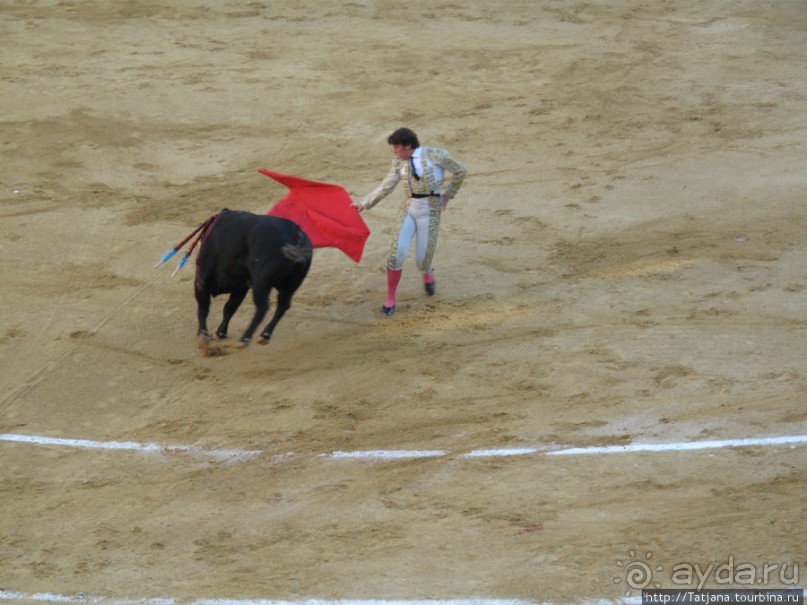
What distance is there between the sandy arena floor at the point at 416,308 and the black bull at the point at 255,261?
588mm

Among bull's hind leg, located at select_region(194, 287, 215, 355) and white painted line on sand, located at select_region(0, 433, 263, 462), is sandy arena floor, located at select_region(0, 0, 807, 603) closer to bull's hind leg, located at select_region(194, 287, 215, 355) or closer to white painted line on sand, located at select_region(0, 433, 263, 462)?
white painted line on sand, located at select_region(0, 433, 263, 462)

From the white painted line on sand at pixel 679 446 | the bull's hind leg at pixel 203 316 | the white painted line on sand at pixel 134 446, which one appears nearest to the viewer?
the white painted line on sand at pixel 679 446

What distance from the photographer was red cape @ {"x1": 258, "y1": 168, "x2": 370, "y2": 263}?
29.3 ft

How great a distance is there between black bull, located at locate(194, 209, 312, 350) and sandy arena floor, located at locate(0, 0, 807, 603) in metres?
0.59

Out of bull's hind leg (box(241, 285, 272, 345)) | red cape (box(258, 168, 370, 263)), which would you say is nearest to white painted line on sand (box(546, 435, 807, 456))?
bull's hind leg (box(241, 285, 272, 345))

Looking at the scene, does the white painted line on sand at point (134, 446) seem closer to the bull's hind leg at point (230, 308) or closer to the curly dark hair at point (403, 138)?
the bull's hind leg at point (230, 308)

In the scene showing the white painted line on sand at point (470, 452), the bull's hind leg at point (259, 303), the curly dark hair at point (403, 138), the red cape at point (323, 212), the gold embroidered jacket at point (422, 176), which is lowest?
the white painted line on sand at point (470, 452)

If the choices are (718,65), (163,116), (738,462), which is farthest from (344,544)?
(718,65)

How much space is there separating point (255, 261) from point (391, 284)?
160cm

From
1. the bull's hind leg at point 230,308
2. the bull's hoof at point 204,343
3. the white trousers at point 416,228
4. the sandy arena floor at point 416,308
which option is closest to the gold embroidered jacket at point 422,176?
the white trousers at point 416,228

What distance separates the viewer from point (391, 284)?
30.5 ft

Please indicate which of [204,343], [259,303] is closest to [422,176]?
[259,303]

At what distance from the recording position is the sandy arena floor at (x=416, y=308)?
638 centimetres

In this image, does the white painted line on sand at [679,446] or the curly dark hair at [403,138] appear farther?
the curly dark hair at [403,138]
